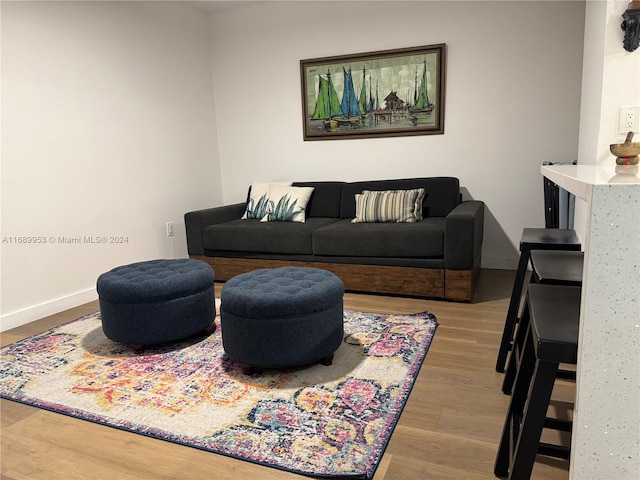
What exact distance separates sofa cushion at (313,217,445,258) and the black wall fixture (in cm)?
150

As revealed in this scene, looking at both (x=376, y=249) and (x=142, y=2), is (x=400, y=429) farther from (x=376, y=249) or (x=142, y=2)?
(x=142, y=2)

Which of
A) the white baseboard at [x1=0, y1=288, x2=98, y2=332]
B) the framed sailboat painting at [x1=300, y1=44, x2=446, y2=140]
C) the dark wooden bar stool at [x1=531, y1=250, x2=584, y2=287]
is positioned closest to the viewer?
the dark wooden bar stool at [x1=531, y1=250, x2=584, y2=287]

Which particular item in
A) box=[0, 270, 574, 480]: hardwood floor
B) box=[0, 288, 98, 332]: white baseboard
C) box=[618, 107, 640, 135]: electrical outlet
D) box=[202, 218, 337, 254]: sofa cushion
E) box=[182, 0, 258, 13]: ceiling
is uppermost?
box=[182, 0, 258, 13]: ceiling

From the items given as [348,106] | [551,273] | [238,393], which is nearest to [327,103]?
[348,106]

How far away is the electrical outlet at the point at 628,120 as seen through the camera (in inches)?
78.6

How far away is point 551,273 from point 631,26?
1186 millimetres

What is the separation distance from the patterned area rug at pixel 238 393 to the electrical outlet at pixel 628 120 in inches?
54.7

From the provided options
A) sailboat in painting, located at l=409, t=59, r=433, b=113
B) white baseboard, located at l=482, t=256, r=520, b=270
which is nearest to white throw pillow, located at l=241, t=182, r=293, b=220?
sailboat in painting, located at l=409, t=59, r=433, b=113

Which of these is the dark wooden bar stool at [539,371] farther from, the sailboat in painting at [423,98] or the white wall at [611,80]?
the sailboat in painting at [423,98]

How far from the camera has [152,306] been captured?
2.37 meters

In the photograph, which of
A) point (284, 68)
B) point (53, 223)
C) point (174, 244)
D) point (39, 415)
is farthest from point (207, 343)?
point (284, 68)

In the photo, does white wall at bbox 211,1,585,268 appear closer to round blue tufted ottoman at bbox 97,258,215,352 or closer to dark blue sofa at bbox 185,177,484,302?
dark blue sofa at bbox 185,177,484,302

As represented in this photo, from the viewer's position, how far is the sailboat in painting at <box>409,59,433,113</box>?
3.92 metres

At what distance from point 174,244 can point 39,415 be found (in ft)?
8.18
